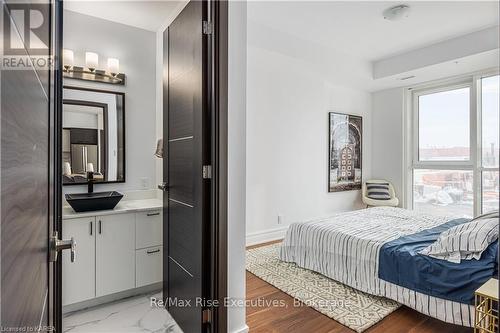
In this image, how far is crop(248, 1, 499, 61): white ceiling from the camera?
124 inches

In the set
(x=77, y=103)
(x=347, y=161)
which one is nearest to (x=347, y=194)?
(x=347, y=161)

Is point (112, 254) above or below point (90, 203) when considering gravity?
below

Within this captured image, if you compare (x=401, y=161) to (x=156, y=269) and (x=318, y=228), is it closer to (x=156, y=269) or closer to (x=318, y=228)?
(x=318, y=228)

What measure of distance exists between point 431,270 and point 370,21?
9.45ft

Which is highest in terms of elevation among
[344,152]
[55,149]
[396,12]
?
[396,12]

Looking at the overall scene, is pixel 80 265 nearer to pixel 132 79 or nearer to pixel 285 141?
pixel 132 79

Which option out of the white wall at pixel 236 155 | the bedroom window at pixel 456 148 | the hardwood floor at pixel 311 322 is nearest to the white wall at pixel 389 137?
the bedroom window at pixel 456 148

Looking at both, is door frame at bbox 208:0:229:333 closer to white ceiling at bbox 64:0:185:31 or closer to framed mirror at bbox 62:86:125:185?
white ceiling at bbox 64:0:185:31

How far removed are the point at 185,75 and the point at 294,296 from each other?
2.04 m

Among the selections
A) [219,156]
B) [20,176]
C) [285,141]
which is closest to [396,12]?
[285,141]

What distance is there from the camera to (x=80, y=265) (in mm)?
2203

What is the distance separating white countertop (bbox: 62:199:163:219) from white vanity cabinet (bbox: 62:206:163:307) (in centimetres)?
1

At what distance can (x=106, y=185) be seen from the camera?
9.20 ft

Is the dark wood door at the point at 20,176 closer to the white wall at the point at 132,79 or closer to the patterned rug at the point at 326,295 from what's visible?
the patterned rug at the point at 326,295
